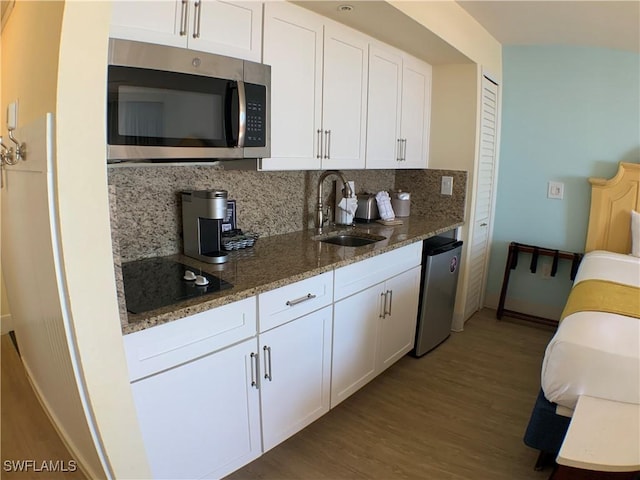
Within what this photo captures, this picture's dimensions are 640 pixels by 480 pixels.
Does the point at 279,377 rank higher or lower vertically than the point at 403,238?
lower

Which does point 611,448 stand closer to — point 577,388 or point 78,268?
point 577,388

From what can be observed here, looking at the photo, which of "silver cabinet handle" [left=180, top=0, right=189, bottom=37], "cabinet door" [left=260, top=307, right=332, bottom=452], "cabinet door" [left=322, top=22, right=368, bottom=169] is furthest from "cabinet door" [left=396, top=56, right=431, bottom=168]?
"silver cabinet handle" [left=180, top=0, right=189, bottom=37]

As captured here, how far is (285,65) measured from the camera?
6.63 ft

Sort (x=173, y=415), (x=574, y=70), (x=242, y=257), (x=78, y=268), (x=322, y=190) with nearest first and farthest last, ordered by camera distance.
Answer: (x=78, y=268), (x=173, y=415), (x=242, y=257), (x=322, y=190), (x=574, y=70)

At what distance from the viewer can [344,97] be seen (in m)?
2.42

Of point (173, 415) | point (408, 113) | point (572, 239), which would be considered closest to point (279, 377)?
point (173, 415)

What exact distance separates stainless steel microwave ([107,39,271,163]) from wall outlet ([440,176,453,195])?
1869 millimetres

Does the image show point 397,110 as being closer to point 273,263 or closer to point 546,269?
point 273,263

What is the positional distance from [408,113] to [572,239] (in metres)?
1.79

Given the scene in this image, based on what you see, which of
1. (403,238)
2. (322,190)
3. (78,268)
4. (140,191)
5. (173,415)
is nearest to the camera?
(78,268)

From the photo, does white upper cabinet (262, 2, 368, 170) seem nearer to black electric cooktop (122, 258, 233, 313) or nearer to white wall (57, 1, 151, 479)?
black electric cooktop (122, 258, 233, 313)

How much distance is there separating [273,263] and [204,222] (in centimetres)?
36

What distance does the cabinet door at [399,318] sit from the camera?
2.50 meters

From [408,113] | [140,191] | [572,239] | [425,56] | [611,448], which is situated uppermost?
[425,56]
